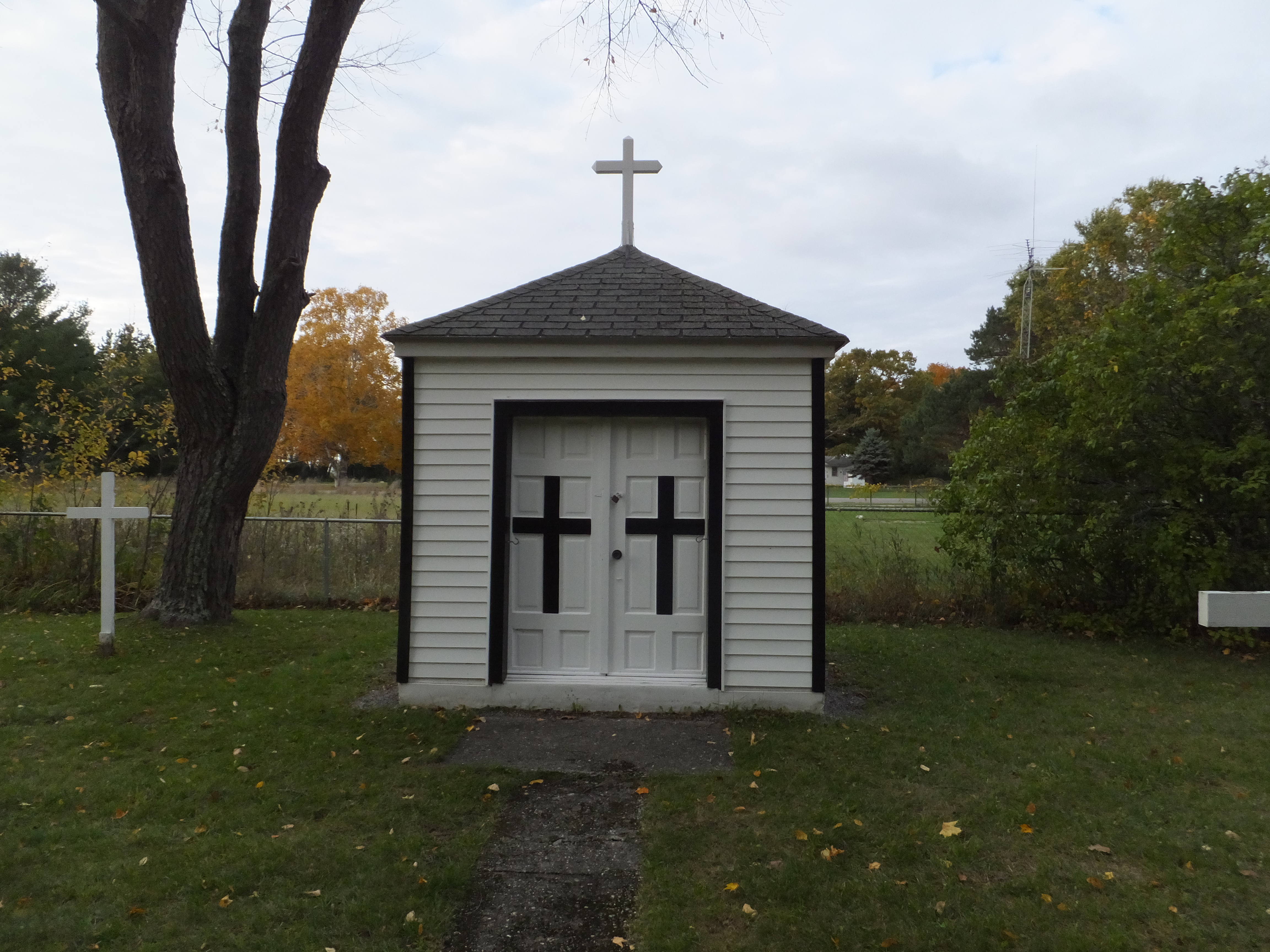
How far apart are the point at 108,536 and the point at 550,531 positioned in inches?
161

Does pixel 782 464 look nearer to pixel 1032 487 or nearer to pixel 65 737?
pixel 1032 487

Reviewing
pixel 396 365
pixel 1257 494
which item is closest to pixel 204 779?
pixel 1257 494

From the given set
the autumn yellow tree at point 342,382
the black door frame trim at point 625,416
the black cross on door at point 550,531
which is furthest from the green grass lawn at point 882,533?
the autumn yellow tree at point 342,382

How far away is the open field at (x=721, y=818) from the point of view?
3.36 metres

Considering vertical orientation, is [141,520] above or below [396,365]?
below

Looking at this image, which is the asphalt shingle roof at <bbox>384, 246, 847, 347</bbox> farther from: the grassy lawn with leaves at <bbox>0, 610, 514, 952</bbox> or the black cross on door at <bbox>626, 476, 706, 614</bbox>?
the grassy lawn with leaves at <bbox>0, 610, 514, 952</bbox>

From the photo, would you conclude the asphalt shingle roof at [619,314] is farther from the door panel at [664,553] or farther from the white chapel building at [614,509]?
the door panel at [664,553]

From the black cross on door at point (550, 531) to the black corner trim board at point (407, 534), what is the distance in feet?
2.52

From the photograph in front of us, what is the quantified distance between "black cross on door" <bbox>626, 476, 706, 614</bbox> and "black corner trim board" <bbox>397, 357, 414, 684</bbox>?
162cm

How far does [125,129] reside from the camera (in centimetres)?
830

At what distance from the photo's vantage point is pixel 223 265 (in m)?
8.88

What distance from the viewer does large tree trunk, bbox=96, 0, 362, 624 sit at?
8.34 metres

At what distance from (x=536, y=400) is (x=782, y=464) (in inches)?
74.0

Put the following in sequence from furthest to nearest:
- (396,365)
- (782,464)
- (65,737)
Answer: (396,365) → (782,464) → (65,737)
